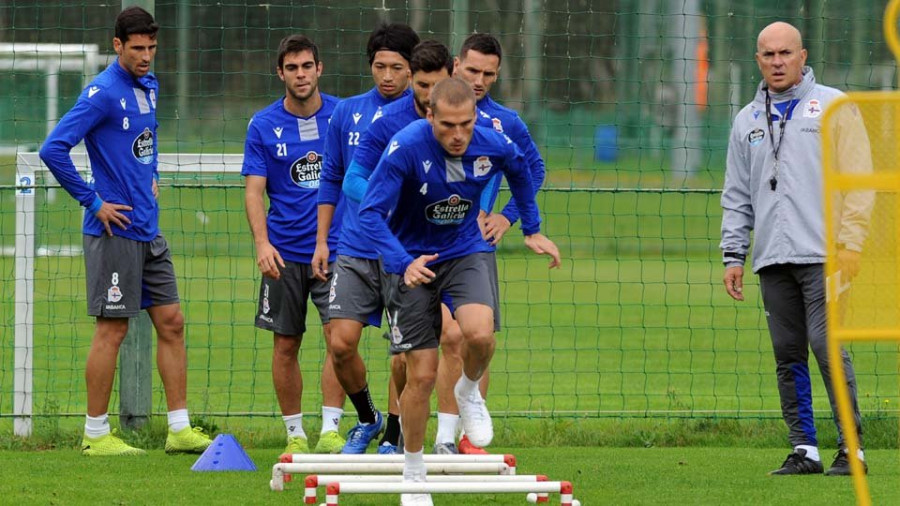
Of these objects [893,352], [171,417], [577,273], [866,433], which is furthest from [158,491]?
[577,273]

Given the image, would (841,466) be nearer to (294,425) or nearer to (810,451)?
(810,451)

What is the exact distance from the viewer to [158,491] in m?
6.70

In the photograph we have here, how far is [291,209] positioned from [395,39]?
1212mm

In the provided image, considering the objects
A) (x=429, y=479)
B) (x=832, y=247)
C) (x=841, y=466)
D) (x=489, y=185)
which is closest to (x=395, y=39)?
(x=489, y=185)

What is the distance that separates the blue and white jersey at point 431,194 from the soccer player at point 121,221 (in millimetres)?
2028

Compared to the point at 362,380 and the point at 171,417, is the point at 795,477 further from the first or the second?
the point at 171,417

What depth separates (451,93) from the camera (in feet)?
19.8

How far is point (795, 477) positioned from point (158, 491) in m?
3.12

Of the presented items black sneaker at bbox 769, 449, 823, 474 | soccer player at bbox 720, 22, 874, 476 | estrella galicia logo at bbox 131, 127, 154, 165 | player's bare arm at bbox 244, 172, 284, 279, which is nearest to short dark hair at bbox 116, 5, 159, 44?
estrella galicia logo at bbox 131, 127, 154, 165

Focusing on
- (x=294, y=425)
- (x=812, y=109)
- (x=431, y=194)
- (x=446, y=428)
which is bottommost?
(x=294, y=425)

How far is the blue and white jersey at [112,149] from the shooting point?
7699 mm

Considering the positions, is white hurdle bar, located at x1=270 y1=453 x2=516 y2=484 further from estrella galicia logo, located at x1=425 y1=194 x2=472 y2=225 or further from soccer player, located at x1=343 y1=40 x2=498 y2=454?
estrella galicia logo, located at x1=425 y1=194 x2=472 y2=225

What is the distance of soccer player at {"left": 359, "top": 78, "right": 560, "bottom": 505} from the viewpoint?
19.9 ft

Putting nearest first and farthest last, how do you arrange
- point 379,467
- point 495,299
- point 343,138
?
point 379,467 < point 495,299 < point 343,138
